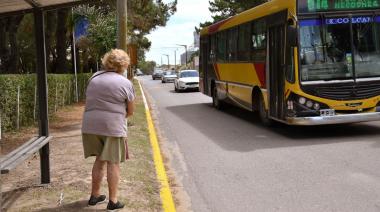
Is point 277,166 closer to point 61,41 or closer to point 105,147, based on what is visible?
point 105,147

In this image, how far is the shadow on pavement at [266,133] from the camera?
11.4 meters

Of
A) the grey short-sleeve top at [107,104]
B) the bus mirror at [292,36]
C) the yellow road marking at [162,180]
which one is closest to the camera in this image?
the grey short-sleeve top at [107,104]

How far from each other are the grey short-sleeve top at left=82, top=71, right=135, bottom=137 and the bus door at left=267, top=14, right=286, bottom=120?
6.59 m

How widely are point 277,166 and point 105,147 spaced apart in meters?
3.86

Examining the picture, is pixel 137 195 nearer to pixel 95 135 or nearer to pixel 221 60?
pixel 95 135

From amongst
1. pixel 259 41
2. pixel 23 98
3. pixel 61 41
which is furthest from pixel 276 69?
pixel 61 41

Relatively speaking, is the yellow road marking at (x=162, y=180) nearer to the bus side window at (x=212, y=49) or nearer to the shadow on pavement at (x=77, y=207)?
the shadow on pavement at (x=77, y=207)

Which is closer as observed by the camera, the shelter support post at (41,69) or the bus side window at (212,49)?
the shelter support post at (41,69)

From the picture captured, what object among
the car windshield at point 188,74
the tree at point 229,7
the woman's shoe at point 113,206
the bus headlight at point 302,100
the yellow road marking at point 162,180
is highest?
the tree at point 229,7

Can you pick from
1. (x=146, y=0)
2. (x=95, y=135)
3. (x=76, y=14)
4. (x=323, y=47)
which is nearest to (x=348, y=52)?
(x=323, y=47)

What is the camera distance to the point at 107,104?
5.86 metres

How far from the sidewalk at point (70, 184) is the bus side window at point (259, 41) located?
3984mm

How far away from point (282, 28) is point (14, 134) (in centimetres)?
629

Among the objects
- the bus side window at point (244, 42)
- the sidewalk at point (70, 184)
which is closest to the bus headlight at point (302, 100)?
the sidewalk at point (70, 184)
